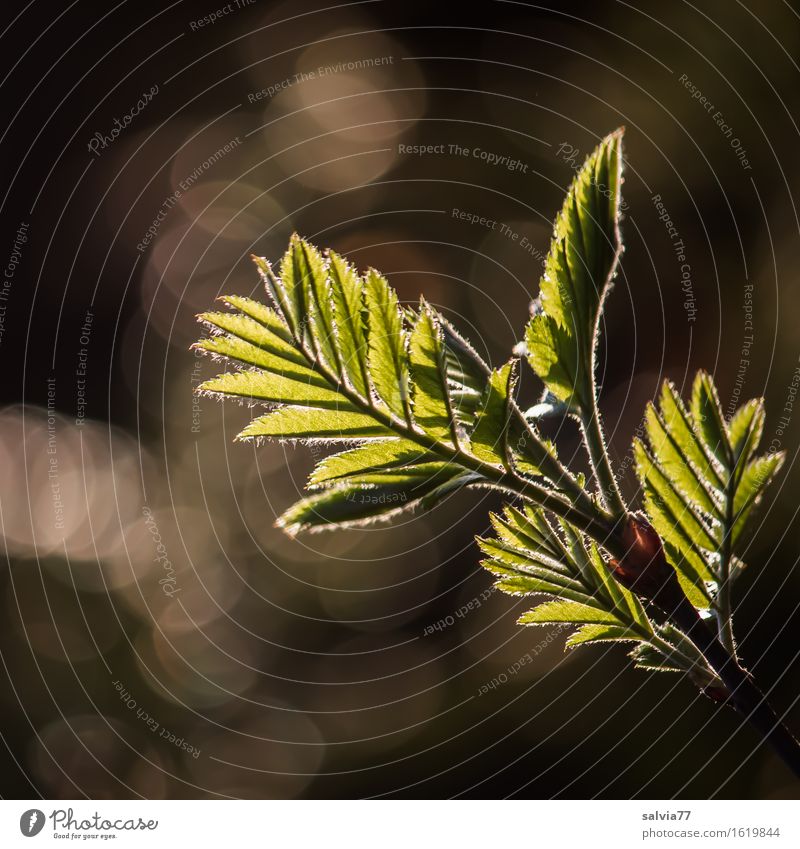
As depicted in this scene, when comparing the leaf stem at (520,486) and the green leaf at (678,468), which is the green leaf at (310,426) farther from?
the green leaf at (678,468)

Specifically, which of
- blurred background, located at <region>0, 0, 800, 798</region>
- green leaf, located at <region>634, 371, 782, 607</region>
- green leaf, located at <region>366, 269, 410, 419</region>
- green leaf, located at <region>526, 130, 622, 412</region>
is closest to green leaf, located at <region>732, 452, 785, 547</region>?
green leaf, located at <region>634, 371, 782, 607</region>

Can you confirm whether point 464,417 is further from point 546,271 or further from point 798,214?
point 798,214

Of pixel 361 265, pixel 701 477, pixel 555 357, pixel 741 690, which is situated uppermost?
pixel 361 265

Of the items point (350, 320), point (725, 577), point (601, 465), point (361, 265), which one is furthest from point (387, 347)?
point (361, 265)

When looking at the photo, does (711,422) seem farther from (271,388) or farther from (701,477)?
(271,388)

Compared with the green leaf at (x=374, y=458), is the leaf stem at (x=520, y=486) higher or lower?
lower

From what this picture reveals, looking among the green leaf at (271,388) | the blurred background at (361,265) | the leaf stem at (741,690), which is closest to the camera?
the leaf stem at (741,690)

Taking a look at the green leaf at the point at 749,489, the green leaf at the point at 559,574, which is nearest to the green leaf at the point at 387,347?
the green leaf at the point at 559,574
